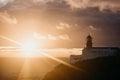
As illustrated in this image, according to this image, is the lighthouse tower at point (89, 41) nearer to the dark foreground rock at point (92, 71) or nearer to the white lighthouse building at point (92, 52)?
the white lighthouse building at point (92, 52)

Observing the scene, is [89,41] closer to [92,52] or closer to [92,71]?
[92,52]

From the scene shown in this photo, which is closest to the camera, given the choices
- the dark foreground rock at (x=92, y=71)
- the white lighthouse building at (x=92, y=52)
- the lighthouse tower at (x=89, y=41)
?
the dark foreground rock at (x=92, y=71)

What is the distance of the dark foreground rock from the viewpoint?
93188mm

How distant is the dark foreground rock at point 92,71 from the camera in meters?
A: 93.2

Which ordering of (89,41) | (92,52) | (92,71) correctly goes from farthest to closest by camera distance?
(89,41), (92,52), (92,71)

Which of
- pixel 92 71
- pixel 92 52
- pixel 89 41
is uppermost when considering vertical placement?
pixel 89 41

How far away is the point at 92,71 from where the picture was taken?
9638 cm

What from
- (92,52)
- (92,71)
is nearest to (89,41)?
(92,52)

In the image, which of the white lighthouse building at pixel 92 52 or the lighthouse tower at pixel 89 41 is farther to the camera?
the lighthouse tower at pixel 89 41

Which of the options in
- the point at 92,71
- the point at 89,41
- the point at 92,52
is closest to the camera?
the point at 92,71

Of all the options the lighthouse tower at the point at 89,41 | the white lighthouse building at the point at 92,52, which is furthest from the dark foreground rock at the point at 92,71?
the lighthouse tower at the point at 89,41

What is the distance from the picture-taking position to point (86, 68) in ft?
324

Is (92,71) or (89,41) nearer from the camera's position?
(92,71)

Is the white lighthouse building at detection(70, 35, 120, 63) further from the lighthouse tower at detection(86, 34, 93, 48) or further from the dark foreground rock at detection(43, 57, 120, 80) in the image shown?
the dark foreground rock at detection(43, 57, 120, 80)
